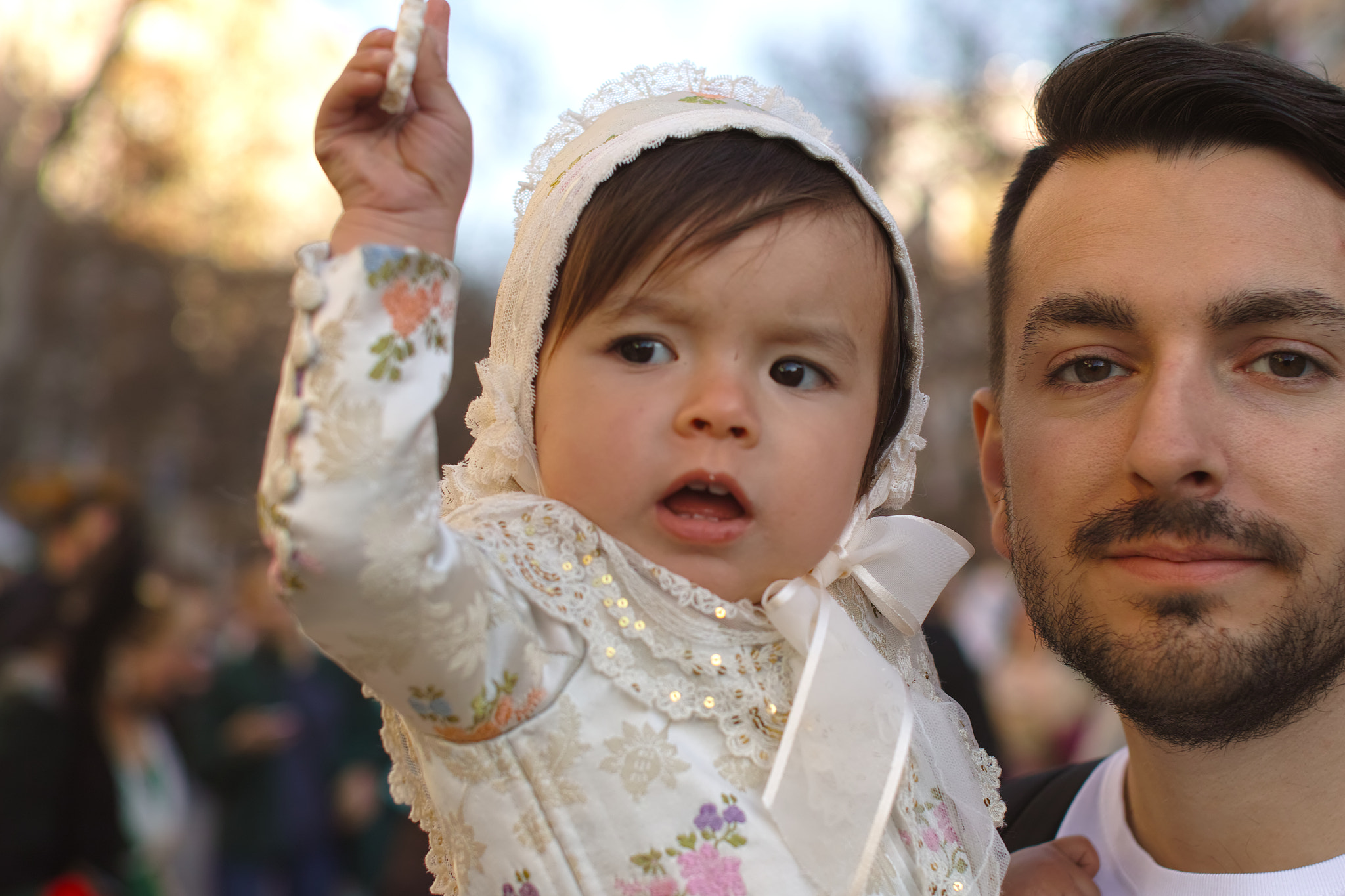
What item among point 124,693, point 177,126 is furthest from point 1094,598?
point 177,126

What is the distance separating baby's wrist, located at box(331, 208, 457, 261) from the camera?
4.72ft

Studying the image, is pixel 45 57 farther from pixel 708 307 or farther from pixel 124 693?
pixel 708 307

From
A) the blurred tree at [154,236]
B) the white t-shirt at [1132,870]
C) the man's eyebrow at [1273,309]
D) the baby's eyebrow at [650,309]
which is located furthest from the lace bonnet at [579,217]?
the blurred tree at [154,236]

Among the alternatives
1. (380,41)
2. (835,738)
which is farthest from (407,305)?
(835,738)

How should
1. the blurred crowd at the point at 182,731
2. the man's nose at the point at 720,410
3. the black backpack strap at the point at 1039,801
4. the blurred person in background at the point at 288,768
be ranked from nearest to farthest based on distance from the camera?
the man's nose at the point at 720,410 → the black backpack strap at the point at 1039,801 → the blurred crowd at the point at 182,731 → the blurred person in background at the point at 288,768

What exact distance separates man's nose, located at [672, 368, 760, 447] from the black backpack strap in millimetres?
1407

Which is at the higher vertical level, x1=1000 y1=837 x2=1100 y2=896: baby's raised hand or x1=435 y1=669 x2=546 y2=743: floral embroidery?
x1=435 y1=669 x2=546 y2=743: floral embroidery

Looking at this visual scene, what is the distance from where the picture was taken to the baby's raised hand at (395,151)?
4.74 feet

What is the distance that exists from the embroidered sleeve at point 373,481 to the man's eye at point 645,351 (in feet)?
1.33

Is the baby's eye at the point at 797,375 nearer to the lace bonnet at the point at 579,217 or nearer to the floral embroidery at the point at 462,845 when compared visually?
the lace bonnet at the point at 579,217

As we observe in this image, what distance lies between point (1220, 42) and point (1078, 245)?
61 centimetres

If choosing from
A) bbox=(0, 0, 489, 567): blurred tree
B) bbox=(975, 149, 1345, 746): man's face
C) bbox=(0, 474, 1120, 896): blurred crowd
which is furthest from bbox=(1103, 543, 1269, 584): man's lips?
bbox=(0, 0, 489, 567): blurred tree

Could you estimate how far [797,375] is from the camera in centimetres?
189

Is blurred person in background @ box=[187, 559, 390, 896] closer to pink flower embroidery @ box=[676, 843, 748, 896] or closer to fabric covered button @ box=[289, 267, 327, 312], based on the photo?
pink flower embroidery @ box=[676, 843, 748, 896]
